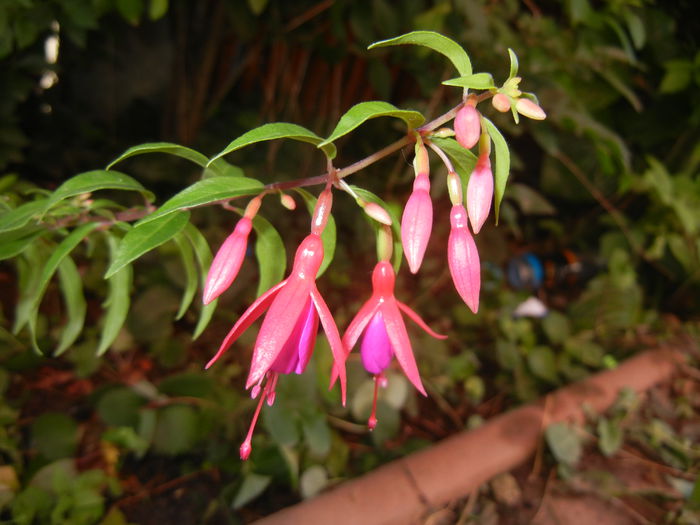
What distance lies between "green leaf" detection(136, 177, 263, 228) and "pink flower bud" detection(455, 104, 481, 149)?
16 centimetres

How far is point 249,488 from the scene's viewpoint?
2.52 feet

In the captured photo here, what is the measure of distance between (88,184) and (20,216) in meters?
0.08

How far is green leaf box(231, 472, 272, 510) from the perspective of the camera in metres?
0.76

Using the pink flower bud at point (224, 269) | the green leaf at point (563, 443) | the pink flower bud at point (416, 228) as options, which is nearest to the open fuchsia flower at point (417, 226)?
the pink flower bud at point (416, 228)

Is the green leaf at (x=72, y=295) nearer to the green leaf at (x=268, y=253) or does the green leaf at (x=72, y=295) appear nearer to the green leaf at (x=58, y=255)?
the green leaf at (x=58, y=255)

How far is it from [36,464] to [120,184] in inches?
20.4

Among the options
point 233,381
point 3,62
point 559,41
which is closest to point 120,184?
point 233,381

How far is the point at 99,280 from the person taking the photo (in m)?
1.02

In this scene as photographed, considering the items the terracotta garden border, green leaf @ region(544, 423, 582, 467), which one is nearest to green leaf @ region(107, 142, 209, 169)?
the terracotta garden border

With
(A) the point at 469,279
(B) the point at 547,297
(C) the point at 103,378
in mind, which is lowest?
(B) the point at 547,297

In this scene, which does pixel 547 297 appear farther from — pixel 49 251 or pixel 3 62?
pixel 3 62

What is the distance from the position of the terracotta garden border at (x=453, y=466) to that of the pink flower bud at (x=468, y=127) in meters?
0.55

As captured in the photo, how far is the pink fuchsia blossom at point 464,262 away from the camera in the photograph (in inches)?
14.2

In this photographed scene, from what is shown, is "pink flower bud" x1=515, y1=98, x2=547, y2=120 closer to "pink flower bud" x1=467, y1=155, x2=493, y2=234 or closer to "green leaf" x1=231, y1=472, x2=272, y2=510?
"pink flower bud" x1=467, y1=155, x2=493, y2=234
